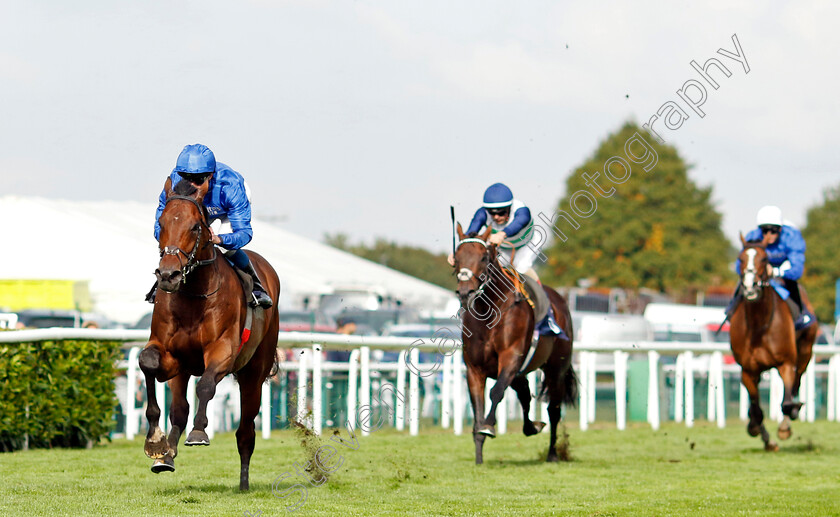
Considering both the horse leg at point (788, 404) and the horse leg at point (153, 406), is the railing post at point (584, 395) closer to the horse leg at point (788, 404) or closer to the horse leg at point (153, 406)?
the horse leg at point (788, 404)

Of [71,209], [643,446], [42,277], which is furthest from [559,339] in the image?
[71,209]

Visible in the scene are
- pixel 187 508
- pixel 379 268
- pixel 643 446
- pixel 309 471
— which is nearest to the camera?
pixel 187 508

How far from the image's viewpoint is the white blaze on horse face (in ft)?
35.7

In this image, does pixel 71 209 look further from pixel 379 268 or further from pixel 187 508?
A: pixel 187 508

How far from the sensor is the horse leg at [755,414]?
11.3 metres

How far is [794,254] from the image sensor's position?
1141 cm

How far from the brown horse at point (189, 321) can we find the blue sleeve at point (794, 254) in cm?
634

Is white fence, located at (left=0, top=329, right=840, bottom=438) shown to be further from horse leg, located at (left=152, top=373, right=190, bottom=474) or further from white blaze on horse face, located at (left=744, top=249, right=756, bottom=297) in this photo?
white blaze on horse face, located at (left=744, top=249, right=756, bottom=297)

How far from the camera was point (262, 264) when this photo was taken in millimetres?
7629

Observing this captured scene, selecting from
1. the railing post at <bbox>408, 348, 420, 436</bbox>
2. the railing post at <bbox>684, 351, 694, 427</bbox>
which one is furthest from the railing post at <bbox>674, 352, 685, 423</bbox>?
the railing post at <bbox>408, 348, 420, 436</bbox>

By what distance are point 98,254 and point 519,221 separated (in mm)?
15753

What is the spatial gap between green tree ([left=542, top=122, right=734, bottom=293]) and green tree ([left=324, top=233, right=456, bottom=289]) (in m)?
21.8

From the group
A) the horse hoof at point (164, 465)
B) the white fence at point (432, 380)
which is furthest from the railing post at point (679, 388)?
the horse hoof at point (164, 465)

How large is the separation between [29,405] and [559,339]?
455cm
